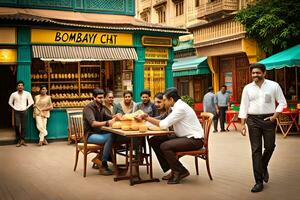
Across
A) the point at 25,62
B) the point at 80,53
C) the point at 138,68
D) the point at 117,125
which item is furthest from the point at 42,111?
the point at 117,125

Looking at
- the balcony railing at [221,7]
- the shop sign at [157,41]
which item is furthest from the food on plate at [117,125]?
the balcony railing at [221,7]

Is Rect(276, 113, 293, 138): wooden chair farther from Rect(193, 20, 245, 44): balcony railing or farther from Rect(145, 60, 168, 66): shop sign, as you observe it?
Rect(193, 20, 245, 44): balcony railing

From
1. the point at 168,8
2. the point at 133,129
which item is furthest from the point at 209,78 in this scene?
the point at 133,129

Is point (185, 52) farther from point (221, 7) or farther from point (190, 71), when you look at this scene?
point (221, 7)

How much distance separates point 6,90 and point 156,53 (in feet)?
20.1

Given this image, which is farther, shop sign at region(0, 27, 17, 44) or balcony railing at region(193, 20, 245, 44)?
balcony railing at region(193, 20, 245, 44)

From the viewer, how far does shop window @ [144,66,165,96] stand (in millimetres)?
14656

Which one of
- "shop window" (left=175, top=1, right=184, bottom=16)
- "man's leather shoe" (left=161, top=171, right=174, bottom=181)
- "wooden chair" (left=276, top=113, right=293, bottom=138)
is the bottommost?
"man's leather shoe" (left=161, top=171, right=174, bottom=181)

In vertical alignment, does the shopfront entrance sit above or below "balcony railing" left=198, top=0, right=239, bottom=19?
below

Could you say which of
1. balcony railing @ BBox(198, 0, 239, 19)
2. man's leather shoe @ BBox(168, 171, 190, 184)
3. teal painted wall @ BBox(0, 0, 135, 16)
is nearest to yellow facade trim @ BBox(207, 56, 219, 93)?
balcony railing @ BBox(198, 0, 239, 19)

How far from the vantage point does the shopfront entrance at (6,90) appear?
641 inches

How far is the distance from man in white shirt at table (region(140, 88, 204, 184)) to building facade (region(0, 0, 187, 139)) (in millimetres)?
6695

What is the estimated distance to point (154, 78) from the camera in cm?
1485

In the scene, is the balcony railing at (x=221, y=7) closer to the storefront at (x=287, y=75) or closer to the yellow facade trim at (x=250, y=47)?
the yellow facade trim at (x=250, y=47)
